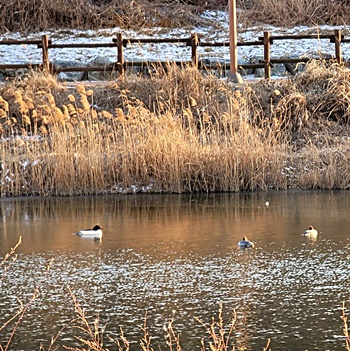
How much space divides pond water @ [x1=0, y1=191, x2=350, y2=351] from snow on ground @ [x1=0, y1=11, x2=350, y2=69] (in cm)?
1115

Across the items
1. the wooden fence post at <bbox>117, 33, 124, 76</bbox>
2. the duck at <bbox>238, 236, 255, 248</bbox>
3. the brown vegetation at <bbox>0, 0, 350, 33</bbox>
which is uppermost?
the brown vegetation at <bbox>0, 0, 350, 33</bbox>

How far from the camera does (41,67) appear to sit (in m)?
24.0

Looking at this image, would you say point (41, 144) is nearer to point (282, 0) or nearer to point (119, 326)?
point (119, 326)

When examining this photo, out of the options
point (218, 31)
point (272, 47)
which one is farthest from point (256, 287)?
point (218, 31)

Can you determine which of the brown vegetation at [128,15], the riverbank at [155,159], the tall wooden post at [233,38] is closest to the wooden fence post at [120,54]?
the tall wooden post at [233,38]

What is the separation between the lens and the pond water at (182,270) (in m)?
8.55

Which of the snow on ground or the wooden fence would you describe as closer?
the wooden fence

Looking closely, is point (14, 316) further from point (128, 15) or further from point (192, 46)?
point (128, 15)

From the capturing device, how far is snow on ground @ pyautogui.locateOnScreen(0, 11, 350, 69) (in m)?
27.1

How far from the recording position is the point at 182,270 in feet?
35.9

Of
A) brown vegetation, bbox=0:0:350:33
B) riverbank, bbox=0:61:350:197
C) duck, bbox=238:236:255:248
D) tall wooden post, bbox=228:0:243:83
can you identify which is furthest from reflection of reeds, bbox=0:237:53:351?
brown vegetation, bbox=0:0:350:33

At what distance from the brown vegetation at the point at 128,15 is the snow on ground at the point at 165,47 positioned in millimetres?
495

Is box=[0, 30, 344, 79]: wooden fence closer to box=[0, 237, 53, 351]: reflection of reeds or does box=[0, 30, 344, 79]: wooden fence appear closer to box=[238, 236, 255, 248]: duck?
box=[238, 236, 255, 248]: duck

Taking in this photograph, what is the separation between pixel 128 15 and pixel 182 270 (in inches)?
822
